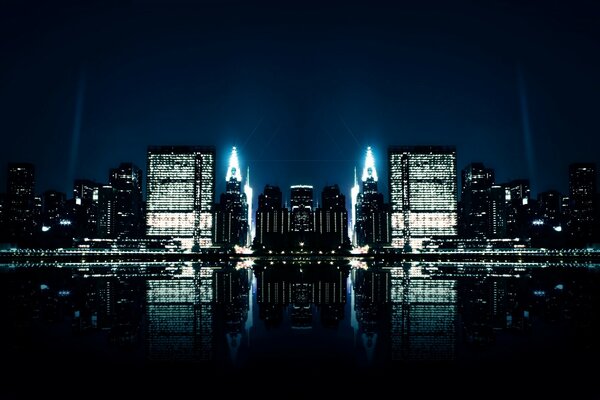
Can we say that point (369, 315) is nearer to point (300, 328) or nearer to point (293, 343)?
point (300, 328)

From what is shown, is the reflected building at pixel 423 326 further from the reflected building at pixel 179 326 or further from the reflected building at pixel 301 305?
the reflected building at pixel 179 326

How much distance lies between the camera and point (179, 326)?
1223 centimetres

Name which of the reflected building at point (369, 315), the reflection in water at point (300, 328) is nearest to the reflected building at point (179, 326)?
the reflection in water at point (300, 328)

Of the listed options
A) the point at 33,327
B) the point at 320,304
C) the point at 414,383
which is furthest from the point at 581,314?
the point at 33,327

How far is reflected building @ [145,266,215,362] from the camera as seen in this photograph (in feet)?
30.4

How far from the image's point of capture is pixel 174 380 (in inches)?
292

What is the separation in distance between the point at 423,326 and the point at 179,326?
19.2ft

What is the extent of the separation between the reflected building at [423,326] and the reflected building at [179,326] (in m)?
3.75

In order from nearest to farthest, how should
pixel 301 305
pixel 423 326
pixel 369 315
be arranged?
1. pixel 423 326
2. pixel 369 315
3. pixel 301 305

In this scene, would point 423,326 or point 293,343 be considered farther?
Result: point 423,326

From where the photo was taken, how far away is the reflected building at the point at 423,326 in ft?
30.7

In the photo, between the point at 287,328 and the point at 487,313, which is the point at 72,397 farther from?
the point at 487,313

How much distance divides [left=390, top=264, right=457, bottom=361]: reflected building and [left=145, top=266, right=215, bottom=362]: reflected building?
148 inches

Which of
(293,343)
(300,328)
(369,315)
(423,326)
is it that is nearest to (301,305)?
(369,315)
